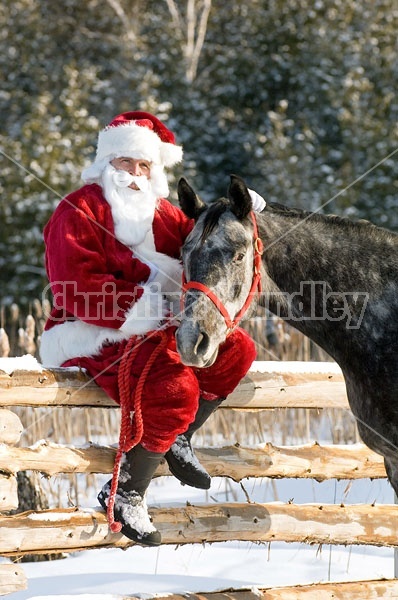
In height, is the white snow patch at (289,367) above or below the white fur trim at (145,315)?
below

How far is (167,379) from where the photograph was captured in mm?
3346

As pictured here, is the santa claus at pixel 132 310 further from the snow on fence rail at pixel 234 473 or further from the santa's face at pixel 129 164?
the snow on fence rail at pixel 234 473

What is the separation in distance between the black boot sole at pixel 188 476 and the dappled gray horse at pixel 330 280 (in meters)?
0.73

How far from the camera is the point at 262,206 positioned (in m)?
3.45

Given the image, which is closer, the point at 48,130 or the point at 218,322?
the point at 218,322

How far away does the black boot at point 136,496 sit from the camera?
3439mm

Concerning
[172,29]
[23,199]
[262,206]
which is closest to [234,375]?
[262,206]

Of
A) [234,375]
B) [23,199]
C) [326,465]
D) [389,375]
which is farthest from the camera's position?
[23,199]

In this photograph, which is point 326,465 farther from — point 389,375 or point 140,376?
point 140,376

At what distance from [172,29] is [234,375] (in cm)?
2116

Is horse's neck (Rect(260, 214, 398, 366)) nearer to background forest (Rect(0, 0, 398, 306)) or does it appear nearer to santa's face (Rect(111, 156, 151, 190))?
santa's face (Rect(111, 156, 151, 190))

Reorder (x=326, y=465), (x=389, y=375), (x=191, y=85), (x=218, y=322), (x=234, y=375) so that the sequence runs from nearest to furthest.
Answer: (x=218, y=322)
(x=389, y=375)
(x=234, y=375)
(x=326, y=465)
(x=191, y=85)

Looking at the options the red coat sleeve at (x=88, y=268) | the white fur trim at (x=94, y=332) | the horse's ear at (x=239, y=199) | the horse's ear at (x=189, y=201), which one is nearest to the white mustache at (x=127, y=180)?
the red coat sleeve at (x=88, y=268)

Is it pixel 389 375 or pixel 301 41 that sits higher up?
pixel 301 41
